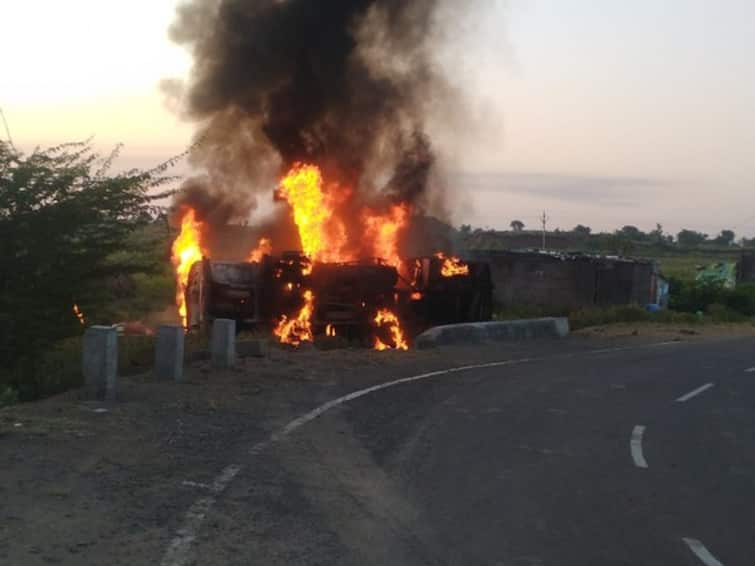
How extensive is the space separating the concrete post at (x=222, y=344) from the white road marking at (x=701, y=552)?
801 cm

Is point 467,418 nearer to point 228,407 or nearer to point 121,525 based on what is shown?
point 228,407

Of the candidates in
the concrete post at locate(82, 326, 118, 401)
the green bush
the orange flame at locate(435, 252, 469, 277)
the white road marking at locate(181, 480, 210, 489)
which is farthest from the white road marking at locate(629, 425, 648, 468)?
the green bush

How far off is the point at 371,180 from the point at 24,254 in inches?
531

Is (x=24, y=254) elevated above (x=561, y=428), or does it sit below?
above

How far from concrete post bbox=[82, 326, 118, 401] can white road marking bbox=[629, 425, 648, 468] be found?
517 cm

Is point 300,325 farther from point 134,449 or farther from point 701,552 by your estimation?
point 701,552

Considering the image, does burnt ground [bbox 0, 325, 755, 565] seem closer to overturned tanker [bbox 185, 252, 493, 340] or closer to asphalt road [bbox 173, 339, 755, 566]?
asphalt road [bbox 173, 339, 755, 566]

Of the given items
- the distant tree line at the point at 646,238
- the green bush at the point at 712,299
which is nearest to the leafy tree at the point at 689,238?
the distant tree line at the point at 646,238

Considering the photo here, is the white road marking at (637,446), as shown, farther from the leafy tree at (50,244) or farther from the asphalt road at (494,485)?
the leafy tree at (50,244)

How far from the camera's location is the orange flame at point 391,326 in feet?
67.9

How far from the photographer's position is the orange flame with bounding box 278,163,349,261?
77.7ft

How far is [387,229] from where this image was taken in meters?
25.5

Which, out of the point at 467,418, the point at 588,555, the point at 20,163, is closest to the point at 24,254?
the point at 20,163

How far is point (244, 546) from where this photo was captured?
5.72 meters
